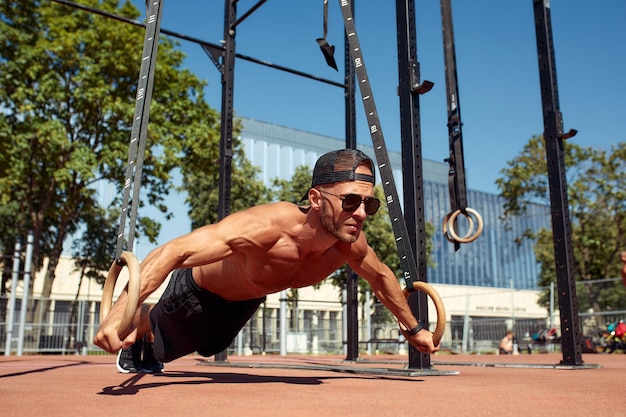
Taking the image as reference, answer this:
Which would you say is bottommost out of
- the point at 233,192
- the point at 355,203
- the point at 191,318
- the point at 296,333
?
the point at 296,333

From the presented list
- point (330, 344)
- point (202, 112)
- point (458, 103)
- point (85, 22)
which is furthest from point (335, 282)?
point (458, 103)

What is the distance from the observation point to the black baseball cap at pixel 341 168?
11.1ft

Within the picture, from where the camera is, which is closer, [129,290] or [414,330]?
[129,290]

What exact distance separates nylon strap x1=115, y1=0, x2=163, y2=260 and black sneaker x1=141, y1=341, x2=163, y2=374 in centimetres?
192

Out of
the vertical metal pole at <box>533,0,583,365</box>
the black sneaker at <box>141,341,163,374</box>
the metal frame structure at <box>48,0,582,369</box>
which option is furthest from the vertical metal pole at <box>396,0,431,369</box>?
the black sneaker at <box>141,341,163,374</box>

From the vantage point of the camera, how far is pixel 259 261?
349cm

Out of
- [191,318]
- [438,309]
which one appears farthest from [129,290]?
[438,309]

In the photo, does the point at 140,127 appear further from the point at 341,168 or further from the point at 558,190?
the point at 558,190

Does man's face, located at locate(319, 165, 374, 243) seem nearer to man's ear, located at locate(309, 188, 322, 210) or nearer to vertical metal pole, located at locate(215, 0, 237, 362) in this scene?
man's ear, located at locate(309, 188, 322, 210)

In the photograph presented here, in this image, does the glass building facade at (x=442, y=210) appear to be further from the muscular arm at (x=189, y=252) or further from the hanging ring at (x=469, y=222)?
the muscular arm at (x=189, y=252)

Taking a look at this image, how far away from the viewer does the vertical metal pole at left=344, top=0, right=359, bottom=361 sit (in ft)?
27.0

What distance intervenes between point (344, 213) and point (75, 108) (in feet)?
51.0

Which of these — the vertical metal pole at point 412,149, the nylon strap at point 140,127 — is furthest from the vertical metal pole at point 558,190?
the nylon strap at point 140,127

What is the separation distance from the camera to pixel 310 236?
349cm
